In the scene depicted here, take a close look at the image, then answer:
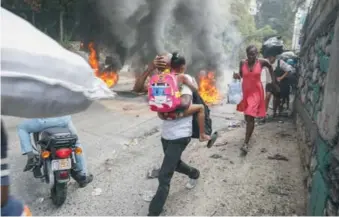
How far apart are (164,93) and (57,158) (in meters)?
1.27

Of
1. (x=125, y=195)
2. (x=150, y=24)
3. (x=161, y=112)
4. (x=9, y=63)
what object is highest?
(x=150, y=24)

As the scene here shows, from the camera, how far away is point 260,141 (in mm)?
5383

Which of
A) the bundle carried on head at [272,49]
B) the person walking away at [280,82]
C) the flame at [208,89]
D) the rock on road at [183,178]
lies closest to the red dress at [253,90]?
the rock on road at [183,178]

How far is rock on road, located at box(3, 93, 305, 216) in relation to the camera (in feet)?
11.3

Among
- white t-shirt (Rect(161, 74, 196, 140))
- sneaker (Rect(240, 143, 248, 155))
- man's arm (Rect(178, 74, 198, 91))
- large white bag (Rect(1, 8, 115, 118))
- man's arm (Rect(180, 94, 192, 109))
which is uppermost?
large white bag (Rect(1, 8, 115, 118))

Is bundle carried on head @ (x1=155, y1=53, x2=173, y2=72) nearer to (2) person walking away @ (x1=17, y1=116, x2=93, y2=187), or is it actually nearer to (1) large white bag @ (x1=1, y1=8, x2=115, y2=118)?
(2) person walking away @ (x1=17, y1=116, x2=93, y2=187)

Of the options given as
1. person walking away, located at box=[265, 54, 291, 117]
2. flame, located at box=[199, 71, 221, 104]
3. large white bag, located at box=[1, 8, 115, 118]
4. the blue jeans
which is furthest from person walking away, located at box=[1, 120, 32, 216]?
flame, located at box=[199, 71, 221, 104]

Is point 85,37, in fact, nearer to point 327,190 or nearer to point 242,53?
point 327,190

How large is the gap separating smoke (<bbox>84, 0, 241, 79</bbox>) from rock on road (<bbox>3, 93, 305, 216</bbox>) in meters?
8.84

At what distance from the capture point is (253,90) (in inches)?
194

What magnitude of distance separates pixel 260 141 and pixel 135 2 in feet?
33.5

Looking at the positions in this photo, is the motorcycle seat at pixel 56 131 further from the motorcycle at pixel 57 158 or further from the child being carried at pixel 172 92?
the child being carried at pixel 172 92

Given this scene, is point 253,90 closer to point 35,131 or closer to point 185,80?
point 185,80

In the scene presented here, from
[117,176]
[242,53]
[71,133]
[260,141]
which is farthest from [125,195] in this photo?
[242,53]
